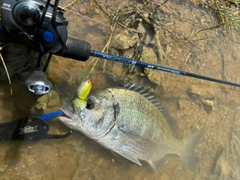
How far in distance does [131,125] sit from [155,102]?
457mm

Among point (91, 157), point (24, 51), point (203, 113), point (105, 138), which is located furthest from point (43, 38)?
point (203, 113)

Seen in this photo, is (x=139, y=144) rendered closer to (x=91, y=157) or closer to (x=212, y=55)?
(x=91, y=157)

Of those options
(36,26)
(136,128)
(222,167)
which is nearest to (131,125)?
(136,128)

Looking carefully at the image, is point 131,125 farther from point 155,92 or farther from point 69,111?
point 155,92

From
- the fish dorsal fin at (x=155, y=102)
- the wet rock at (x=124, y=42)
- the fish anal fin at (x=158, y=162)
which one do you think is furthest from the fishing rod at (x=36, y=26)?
the fish anal fin at (x=158, y=162)

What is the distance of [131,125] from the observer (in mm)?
3143

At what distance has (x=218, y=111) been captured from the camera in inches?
164

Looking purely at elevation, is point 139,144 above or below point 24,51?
below

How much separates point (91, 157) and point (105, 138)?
1.31 ft

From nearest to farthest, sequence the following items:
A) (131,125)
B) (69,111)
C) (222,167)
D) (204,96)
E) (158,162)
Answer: (69,111)
(131,125)
(158,162)
(222,167)
(204,96)

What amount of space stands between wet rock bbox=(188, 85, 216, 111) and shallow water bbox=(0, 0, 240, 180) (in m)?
0.01

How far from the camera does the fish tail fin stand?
3590mm

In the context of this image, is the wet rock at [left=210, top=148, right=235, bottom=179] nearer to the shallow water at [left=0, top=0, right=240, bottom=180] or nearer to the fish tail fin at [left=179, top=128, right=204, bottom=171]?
the shallow water at [left=0, top=0, right=240, bottom=180]

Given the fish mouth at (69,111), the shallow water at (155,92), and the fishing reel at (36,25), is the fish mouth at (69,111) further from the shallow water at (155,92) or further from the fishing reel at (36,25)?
the fishing reel at (36,25)
